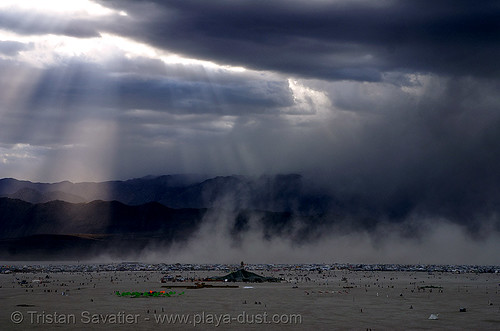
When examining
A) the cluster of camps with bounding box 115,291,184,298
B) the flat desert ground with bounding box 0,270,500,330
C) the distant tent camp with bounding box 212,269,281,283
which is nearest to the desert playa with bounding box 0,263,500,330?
the flat desert ground with bounding box 0,270,500,330

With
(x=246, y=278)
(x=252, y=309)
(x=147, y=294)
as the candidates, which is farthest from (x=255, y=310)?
(x=246, y=278)

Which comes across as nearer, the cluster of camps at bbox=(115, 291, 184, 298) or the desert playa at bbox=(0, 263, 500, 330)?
the desert playa at bbox=(0, 263, 500, 330)

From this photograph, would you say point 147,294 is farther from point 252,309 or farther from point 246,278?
point 246,278

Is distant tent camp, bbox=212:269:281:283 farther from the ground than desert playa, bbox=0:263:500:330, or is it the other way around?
distant tent camp, bbox=212:269:281:283

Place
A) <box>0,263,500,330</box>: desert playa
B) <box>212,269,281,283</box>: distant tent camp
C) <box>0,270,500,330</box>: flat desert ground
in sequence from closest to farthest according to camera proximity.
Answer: <box>0,270,500,330</box>: flat desert ground → <box>0,263,500,330</box>: desert playa → <box>212,269,281,283</box>: distant tent camp

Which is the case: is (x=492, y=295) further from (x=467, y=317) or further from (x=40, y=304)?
(x=40, y=304)

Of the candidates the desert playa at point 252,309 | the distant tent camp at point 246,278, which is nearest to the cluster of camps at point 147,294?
the desert playa at point 252,309

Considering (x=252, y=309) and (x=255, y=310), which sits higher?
(x=252, y=309)

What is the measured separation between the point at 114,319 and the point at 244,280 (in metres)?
69.4

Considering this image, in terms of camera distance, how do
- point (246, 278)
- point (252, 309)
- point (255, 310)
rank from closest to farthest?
1. point (255, 310)
2. point (252, 309)
3. point (246, 278)

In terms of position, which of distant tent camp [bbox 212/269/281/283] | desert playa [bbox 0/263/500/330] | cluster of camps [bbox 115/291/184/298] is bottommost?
desert playa [bbox 0/263/500/330]

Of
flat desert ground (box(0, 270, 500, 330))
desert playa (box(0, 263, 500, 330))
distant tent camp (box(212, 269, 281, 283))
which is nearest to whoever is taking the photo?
flat desert ground (box(0, 270, 500, 330))

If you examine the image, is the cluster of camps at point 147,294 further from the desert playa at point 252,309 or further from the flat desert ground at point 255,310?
the flat desert ground at point 255,310

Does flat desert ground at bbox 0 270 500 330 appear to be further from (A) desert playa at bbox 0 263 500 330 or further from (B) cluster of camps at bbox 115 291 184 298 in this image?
(B) cluster of camps at bbox 115 291 184 298
